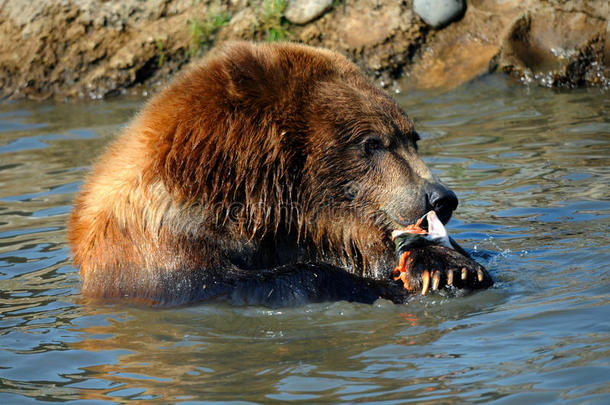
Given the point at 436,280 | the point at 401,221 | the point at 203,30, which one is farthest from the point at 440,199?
the point at 203,30

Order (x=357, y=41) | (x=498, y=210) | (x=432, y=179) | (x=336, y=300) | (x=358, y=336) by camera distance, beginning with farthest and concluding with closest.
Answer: (x=357, y=41), (x=498, y=210), (x=432, y=179), (x=336, y=300), (x=358, y=336)

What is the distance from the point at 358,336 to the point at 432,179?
1.31 meters

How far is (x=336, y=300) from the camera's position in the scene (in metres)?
5.20

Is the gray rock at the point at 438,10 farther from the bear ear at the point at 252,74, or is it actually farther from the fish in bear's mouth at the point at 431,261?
the fish in bear's mouth at the point at 431,261

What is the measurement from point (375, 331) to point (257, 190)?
1099 mm

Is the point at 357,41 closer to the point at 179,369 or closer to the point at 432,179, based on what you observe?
the point at 432,179

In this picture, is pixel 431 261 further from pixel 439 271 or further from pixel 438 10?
pixel 438 10

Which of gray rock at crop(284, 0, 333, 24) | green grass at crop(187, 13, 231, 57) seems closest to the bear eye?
gray rock at crop(284, 0, 333, 24)

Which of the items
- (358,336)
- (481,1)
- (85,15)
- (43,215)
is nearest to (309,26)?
(481,1)

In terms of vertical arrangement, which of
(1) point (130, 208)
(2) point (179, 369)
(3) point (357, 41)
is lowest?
(2) point (179, 369)

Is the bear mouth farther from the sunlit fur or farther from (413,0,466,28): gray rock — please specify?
(413,0,466,28): gray rock

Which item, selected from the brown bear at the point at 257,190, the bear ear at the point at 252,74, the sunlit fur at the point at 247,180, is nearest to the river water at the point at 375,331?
the brown bear at the point at 257,190

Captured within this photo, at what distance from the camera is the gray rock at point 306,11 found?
41.5 ft

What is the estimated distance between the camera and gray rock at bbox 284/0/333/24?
12.7m
